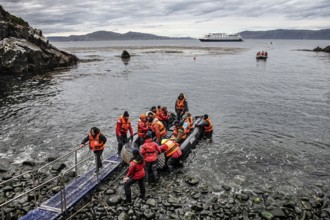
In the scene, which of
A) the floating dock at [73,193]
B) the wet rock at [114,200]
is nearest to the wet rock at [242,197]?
the wet rock at [114,200]

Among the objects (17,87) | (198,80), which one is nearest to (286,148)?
(198,80)

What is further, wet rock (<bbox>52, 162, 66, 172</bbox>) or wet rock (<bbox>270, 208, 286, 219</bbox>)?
wet rock (<bbox>52, 162, 66, 172</bbox>)

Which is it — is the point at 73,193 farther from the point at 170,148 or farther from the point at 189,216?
the point at 170,148

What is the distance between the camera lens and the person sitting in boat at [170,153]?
44.4 feet

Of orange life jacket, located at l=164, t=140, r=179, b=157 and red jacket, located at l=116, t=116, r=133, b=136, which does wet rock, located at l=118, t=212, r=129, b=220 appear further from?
red jacket, located at l=116, t=116, r=133, b=136

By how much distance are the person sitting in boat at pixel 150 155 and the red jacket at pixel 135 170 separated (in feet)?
4.10

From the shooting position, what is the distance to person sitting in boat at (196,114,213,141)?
1806 cm

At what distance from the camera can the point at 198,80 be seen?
43.2 m

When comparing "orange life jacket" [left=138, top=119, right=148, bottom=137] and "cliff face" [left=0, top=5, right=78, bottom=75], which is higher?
"cliff face" [left=0, top=5, right=78, bottom=75]

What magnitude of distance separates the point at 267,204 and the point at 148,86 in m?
28.4

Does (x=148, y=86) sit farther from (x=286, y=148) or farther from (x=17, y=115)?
(x=286, y=148)

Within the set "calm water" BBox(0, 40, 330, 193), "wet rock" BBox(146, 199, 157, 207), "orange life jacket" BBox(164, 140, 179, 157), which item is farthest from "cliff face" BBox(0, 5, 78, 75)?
"wet rock" BBox(146, 199, 157, 207)

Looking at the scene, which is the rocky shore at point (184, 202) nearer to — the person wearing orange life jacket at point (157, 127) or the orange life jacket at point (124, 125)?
the person wearing orange life jacket at point (157, 127)

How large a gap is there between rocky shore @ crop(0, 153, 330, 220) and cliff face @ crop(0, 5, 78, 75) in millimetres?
34527
